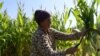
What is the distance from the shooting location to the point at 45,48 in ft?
12.2

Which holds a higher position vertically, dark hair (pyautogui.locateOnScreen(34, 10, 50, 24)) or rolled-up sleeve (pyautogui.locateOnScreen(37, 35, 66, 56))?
dark hair (pyautogui.locateOnScreen(34, 10, 50, 24))

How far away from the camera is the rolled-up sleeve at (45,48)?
145 inches

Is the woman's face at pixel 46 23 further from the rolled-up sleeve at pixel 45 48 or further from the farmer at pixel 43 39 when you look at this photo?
the rolled-up sleeve at pixel 45 48

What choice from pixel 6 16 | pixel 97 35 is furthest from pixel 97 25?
pixel 6 16

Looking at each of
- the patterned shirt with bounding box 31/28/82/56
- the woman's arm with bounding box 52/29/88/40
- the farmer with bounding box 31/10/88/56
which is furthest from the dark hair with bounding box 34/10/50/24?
the woman's arm with bounding box 52/29/88/40

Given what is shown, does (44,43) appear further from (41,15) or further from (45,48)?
(41,15)

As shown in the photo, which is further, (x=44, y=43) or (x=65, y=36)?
(x=65, y=36)

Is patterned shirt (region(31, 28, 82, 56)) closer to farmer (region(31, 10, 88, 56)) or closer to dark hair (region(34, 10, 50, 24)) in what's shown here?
farmer (region(31, 10, 88, 56))

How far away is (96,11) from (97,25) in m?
0.19

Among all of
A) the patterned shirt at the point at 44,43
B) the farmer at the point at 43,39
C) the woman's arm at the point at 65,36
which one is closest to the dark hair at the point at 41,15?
the farmer at the point at 43,39

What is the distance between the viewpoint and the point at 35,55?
3.93m

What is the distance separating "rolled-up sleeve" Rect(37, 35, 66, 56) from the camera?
3.68 metres

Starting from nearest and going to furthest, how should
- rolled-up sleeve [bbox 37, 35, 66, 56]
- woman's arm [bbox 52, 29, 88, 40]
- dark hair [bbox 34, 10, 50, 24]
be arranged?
rolled-up sleeve [bbox 37, 35, 66, 56], dark hair [bbox 34, 10, 50, 24], woman's arm [bbox 52, 29, 88, 40]

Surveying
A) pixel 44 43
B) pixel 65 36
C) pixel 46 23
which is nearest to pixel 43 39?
pixel 44 43
